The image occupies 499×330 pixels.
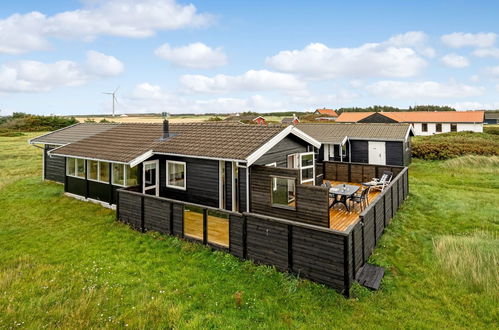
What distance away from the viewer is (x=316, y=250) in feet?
21.7

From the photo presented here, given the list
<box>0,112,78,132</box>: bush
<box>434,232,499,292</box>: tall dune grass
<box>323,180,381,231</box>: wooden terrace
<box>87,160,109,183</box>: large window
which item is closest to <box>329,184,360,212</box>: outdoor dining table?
<box>323,180,381,231</box>: wooden terrace

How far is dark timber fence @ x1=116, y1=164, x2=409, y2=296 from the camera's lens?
636cm

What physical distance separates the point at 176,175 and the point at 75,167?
21.5ft

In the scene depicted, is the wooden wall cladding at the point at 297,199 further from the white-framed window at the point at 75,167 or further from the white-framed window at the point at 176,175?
the white-framed window at the point at 75,167

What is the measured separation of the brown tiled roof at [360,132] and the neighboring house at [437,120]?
2673 centimetres

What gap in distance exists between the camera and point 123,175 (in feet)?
41.7

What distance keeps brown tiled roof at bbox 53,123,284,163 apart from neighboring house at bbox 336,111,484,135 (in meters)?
43.7

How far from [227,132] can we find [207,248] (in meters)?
5.62

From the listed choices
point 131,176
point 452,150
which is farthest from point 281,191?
point 452,150

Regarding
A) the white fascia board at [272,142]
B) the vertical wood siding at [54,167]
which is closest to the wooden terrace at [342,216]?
the white fascia board at [272,142]

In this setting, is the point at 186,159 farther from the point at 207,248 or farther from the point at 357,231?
the point at 357,231

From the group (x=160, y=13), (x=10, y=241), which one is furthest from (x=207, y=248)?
(x=160, y=13)

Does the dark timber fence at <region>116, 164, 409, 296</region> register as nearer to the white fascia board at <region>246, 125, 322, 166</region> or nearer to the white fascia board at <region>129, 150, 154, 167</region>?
the white fascia board at <region>129, 150, 154, 167</region>

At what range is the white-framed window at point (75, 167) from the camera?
14.8m
